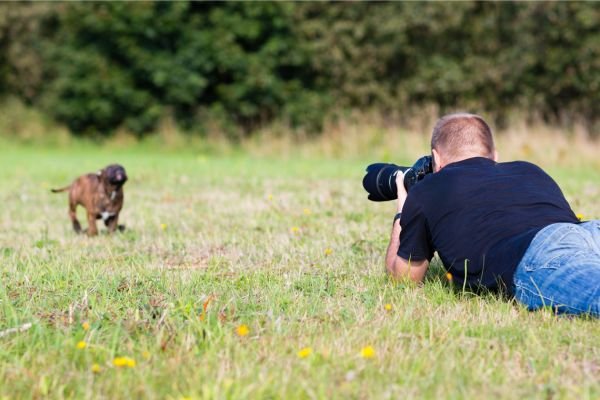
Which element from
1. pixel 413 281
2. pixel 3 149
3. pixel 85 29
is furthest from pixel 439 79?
pixel 413 281

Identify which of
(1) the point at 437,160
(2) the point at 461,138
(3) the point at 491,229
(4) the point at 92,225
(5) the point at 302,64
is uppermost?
(5) the point at 302,64

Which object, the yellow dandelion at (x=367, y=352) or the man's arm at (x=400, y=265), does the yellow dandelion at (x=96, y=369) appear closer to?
the yellow dandelion at (x=367, y=352)

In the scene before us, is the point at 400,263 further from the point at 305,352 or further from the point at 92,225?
the point at 92,225

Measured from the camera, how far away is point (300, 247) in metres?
5.93

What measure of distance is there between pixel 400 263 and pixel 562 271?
3.09 feet

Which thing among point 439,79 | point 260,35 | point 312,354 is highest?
point 260,35

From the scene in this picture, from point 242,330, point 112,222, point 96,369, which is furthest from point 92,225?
point 96,369

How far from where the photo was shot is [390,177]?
15.2 ft

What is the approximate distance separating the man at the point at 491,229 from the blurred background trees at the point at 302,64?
1949 centimetres

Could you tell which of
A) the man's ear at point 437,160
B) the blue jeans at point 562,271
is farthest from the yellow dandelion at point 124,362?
the man's ear at point 437,160

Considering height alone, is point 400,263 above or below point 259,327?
above

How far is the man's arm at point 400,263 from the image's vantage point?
4261 millimetres

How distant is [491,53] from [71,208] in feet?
63.2

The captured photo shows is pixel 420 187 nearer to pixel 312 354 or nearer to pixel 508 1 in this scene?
pixel 312 354
